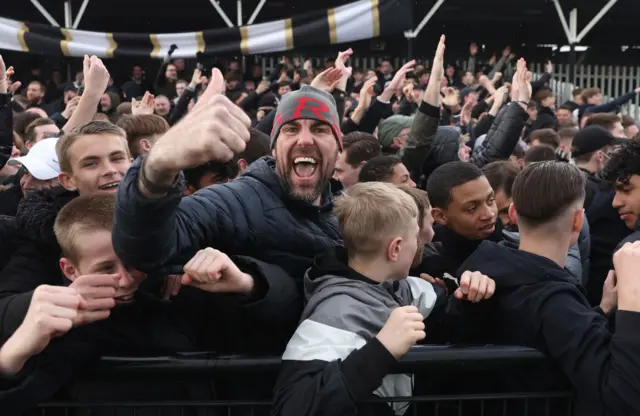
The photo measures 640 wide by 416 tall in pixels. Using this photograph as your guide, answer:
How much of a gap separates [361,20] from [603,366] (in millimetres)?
11924

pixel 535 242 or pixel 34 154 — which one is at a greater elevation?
pixel 34 154

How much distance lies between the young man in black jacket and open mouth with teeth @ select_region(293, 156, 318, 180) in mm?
650

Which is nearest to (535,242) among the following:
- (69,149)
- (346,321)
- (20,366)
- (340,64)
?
(346,321)

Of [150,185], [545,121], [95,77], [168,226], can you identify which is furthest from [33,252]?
[545,121]

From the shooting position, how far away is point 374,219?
2.44 metres

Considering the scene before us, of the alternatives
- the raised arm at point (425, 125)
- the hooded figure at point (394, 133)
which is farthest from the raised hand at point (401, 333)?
the hooded figure at point (394, 133)

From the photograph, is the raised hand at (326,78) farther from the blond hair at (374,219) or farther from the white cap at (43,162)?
the blond hair at (374,219)

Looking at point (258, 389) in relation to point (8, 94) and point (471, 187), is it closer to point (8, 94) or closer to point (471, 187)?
point (471, 187)

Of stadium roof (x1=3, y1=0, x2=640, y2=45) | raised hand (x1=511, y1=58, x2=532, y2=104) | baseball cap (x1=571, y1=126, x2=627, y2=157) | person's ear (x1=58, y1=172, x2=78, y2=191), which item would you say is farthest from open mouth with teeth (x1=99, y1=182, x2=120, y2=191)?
stadium roof (x1=3, y1=0, x2=640, y2=45)

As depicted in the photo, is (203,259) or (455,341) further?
(455,341)

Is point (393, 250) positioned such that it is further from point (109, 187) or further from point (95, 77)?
point (95, 77)

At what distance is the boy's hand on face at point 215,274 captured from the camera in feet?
6.68

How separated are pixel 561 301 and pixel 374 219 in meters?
0.62

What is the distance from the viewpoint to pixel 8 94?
11.9ft
